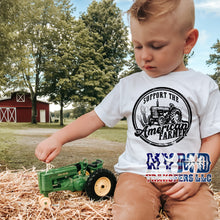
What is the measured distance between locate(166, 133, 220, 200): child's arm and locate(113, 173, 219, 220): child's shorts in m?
0.03

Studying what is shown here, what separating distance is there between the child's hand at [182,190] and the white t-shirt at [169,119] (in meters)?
0.08

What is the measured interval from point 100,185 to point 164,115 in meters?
0.54

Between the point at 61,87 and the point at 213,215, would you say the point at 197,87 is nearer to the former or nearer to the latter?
the point at 213,215

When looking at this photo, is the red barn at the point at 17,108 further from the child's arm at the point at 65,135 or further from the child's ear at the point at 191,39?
the child's ear at the point at 191,39

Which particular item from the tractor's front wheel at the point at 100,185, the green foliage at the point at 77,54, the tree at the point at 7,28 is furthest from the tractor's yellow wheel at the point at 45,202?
the green foliage at the point at 77,54

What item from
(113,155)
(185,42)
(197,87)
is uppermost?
(185,42)

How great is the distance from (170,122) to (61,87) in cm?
812

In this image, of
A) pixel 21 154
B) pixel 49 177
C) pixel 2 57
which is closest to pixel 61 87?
pixel 2 57

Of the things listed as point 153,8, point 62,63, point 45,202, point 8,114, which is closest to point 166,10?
point 153,8

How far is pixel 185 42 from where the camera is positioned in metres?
1.00

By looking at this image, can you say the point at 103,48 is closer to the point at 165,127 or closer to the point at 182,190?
the point at 165,127

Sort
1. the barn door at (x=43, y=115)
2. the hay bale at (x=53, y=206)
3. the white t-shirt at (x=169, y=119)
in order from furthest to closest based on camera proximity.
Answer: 1. the barn door at (x=43, y=115)
2. the hay bale at (x=53, y=206)
3. the white t-shirt at (x=169, y=119)

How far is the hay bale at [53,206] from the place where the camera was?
1.15 metres

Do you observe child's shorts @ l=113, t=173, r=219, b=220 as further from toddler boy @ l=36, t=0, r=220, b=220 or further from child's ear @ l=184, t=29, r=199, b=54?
child's ear @ l=184, t=29, r=199, b=54
